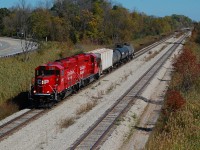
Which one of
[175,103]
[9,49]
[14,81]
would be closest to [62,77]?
[14,81]

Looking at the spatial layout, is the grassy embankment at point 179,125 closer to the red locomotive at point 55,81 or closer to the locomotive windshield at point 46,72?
the red locomotive at point 55,81

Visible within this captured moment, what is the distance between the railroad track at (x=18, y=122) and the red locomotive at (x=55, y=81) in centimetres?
105

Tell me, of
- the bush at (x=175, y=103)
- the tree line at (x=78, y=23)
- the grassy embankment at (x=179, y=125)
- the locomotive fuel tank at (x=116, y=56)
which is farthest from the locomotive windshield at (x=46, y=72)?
the tree line at (x=78, y=23)

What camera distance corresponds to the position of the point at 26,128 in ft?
64.4

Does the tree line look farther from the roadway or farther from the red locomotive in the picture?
the red locomotive

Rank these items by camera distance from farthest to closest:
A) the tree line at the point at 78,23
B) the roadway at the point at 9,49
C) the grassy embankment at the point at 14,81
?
1. the tree line at the point at 78,23
2. the roadway at the point at 9,49
3. the grassy embankment at the point at 14,81

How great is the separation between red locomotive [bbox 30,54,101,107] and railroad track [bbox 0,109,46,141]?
105cm

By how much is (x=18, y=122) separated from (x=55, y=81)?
4466 mm

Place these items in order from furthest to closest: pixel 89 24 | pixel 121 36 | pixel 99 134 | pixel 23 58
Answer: pixel 121 36 → pixel 89 24 → pixel 23 58 → pixel 99 134

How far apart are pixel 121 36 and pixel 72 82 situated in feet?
231

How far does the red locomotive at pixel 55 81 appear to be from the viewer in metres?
24.0

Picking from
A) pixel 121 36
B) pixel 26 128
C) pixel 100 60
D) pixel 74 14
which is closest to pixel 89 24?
pixel 74 14

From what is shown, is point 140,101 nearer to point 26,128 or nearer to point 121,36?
point 26,128

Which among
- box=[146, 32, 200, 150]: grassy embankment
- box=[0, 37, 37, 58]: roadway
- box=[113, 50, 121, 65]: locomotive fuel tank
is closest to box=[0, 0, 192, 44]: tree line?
box=[0, 37, 37, 58]: roadway
